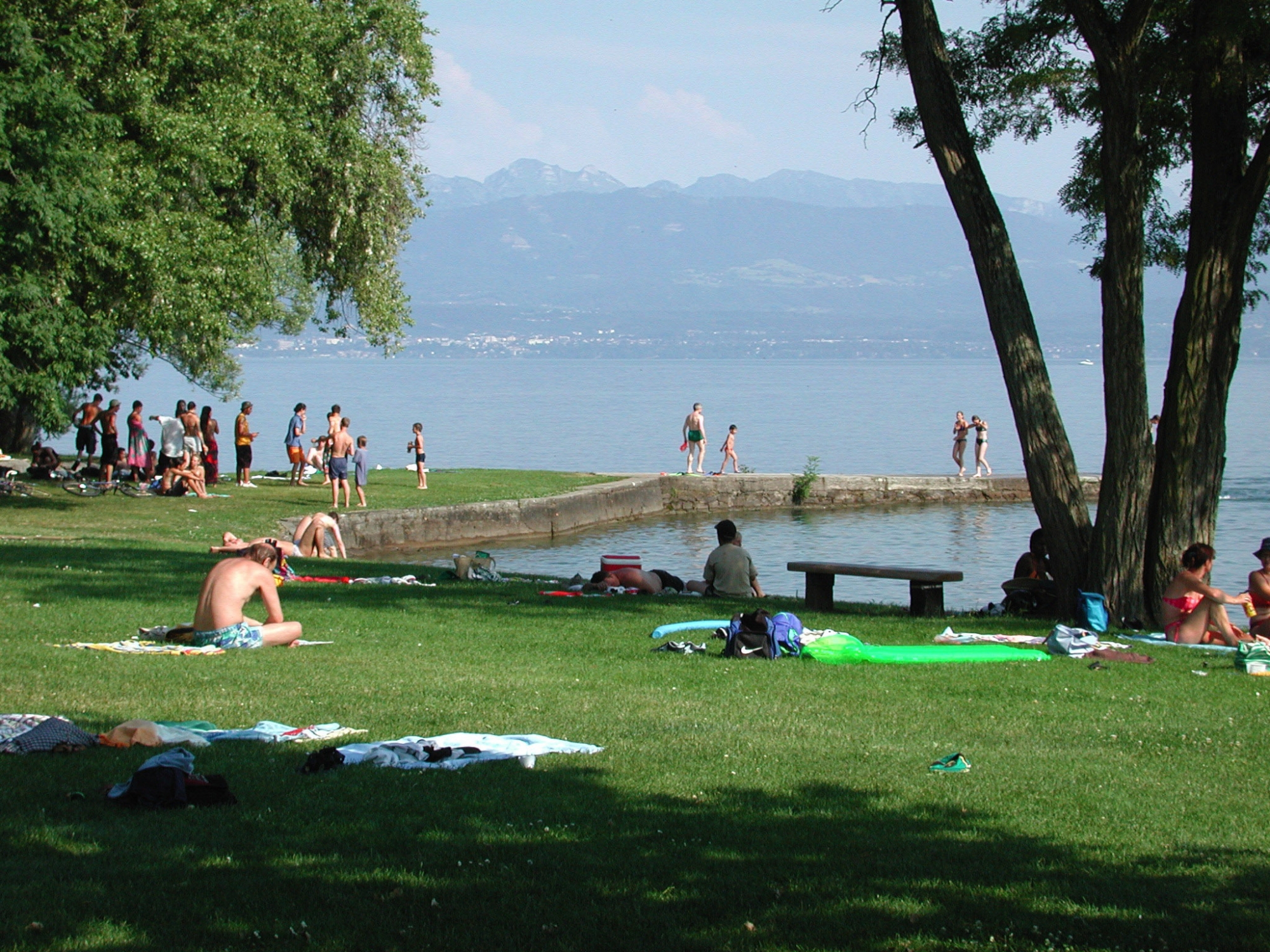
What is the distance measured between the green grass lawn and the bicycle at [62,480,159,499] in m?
16.3

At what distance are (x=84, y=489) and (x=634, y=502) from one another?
13835 mm

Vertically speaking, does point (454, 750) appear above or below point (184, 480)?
below

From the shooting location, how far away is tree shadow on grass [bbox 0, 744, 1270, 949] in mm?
4707

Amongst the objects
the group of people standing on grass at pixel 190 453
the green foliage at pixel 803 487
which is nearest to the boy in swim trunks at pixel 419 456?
the group of people standing on grass at pixel 190 453

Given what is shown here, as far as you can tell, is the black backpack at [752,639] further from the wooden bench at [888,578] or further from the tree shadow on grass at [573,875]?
the tree shadow on grass at [573,875]

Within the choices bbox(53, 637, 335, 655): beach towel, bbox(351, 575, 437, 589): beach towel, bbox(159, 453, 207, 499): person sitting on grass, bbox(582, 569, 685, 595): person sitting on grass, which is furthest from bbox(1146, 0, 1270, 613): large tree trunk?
bbox(159, 453, 207, 499): person sitting on grass

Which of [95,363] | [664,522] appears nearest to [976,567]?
[664,522]

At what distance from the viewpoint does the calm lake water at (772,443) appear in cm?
2831

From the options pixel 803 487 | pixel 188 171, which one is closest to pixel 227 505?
pixel 188 171

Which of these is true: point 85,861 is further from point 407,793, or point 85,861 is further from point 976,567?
point 976,567

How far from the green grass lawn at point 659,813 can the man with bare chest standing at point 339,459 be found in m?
15.0

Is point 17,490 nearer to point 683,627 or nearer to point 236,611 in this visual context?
point 236,611

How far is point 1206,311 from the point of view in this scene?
1400 centimetres

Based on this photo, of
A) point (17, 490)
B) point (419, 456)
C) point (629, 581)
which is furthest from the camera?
point (419, 456)
